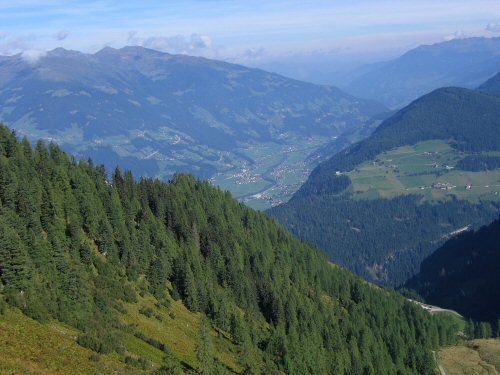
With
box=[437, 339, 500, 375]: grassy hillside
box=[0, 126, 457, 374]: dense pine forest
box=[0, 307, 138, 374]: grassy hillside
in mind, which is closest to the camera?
box=[0, 307, 138, 374]: grassy hillside

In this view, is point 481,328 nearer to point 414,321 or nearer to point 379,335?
point 414,321

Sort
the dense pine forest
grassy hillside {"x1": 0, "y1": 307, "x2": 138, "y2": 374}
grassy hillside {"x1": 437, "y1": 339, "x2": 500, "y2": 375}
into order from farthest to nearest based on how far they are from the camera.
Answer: grassy hillside {"x1": 437, "y1": 339, "x2": 500, "y2": 375} → the dense pine forest → grassy hillside {"x1": 0, "y1": 307, "x2": 138, "y2": 374}

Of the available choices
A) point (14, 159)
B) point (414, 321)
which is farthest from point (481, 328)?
point (14, 159)

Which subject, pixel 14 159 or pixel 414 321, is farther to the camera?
pixel 414 321

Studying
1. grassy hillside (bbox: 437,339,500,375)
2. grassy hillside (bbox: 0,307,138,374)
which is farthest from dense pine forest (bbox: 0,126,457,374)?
grassy hillside (bbox: 437,339,500,375)

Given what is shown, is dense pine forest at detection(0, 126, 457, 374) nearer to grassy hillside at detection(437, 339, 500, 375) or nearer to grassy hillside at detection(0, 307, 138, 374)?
grassy hillside at detection(0, 307, 138, 374)

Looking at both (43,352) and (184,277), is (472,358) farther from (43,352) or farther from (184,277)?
(43,352)

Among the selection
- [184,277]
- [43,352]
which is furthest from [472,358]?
[43,352]

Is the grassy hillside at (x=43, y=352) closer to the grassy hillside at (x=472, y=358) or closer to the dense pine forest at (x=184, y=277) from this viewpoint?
the dense pine forest at (x=184, y=277)
